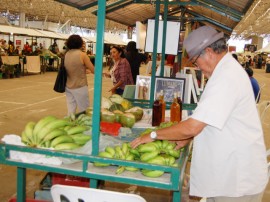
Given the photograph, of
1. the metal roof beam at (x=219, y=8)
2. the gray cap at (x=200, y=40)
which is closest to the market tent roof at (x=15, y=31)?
the metal roof beam at (x=219, y=8)

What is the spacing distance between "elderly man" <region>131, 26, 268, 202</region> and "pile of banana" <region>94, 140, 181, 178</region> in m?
0.13

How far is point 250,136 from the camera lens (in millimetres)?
2174

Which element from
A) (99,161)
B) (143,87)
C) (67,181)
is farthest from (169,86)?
(99,161)

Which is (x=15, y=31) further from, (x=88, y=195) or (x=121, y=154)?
(x=88, y=195)

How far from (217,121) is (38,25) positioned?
4576cm

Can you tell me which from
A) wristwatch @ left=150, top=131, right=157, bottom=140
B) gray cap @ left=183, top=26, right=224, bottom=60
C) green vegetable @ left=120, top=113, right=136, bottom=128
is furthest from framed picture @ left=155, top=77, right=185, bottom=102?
gray cap @ left=183, top=26, right=224, bottom=60

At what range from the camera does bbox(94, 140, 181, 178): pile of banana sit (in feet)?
7.13

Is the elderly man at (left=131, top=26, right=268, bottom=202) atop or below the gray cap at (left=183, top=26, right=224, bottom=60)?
below

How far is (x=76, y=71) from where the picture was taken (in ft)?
17.6

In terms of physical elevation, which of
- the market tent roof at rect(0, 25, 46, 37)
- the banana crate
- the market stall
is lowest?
the banana crate

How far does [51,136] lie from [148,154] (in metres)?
0.67

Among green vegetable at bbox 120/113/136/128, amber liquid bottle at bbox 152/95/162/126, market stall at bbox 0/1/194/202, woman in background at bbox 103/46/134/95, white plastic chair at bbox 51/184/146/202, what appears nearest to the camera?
white plastic chair at bbox 51/184/146/202

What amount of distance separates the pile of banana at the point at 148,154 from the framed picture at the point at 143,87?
8.88 ft

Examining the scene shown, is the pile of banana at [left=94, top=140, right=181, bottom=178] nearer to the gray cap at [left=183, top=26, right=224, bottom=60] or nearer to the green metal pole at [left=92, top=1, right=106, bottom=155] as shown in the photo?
the green metal pole at [left=92, top=1, right=106, bottom=155]
